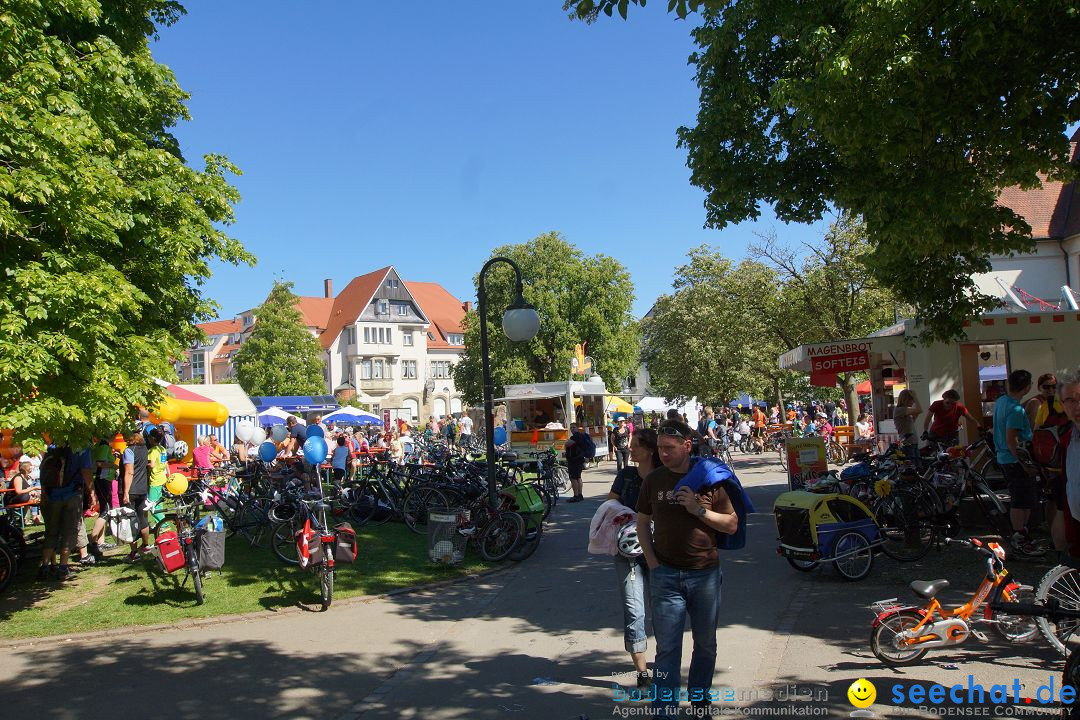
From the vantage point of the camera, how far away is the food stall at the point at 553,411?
81.1 feet

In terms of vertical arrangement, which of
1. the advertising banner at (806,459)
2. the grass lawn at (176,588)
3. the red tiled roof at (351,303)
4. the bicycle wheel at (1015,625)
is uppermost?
the red tiled roof at (351,303)

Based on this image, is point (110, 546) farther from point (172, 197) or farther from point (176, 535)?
point (172, 197)

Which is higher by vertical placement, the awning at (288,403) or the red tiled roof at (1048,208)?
the red tiled roof at (1048,208)

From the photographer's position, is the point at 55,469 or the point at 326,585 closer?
the point at 326,585

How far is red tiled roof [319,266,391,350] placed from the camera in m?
68.4

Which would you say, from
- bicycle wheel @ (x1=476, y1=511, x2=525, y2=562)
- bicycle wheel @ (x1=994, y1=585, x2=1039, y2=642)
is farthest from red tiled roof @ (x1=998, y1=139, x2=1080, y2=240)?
bicycle wheel @ (x1=994, y1=585, x2=1039, y2=642)

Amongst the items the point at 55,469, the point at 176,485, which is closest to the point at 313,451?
the point at 176,485

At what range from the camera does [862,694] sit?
15.3 ft

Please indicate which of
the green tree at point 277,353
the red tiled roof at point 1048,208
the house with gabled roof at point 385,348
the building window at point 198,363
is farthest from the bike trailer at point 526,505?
the building window at point 198,363

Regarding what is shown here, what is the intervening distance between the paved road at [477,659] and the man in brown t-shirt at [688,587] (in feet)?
2.61

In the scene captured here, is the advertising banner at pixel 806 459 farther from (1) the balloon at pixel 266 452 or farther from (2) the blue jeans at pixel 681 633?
(1) the balloon at pixel 266 452

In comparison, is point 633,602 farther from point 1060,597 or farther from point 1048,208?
point 1048,208

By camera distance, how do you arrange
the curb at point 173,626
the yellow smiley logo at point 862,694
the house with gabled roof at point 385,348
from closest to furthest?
1. the yellow smiley logo at point 862,694
2. the curb at point 173,626
3. the house with gabled roof at point 385,348

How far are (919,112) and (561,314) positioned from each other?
41.6 m
